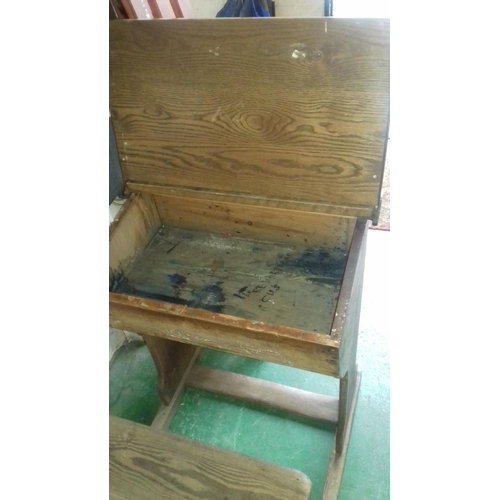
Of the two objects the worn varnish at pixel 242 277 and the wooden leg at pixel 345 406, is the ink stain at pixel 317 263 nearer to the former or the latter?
the worn varnish at pixel 242 277

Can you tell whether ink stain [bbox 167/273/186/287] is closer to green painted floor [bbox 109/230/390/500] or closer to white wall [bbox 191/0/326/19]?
green painted floor [bbox 109/230/390/500]

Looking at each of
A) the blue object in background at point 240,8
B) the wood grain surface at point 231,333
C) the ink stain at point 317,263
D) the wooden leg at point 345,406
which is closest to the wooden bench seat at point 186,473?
the wood grain surface at point 231,333

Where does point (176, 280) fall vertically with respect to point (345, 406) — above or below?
above

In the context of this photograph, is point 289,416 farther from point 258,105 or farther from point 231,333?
point 258,105

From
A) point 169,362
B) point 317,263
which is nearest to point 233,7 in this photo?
point 317,263

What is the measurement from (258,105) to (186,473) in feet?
3.10

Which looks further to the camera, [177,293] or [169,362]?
[169,362]

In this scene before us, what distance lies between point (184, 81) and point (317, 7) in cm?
125

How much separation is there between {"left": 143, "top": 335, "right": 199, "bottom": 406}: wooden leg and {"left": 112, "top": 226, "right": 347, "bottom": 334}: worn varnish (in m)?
0.22

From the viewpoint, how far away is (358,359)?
5.82ft

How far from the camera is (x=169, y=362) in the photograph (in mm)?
1639

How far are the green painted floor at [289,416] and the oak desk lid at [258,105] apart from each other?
2.56 ft
